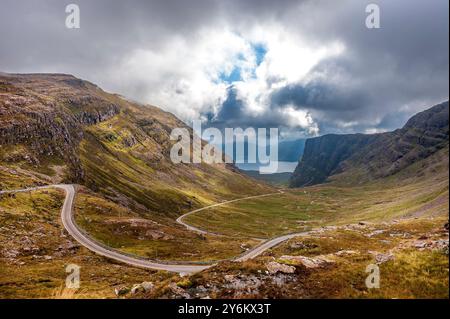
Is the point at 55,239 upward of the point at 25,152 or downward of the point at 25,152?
downward

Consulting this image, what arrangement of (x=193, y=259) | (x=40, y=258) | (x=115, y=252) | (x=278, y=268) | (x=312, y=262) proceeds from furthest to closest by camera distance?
(x=193, y=259), (x=115, y=252), (x=40, y=258), (x=312, y=262), (x=278, y=268)

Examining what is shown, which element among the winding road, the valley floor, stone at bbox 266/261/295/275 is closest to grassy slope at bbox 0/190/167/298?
the valley floor

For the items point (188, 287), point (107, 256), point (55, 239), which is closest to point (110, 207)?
point (55, 239)

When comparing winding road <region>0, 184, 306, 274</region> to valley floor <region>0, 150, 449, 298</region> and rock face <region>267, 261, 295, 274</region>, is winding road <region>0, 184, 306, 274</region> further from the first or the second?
rock face <region>267, 261, 295, 274</region>

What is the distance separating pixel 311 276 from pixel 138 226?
119 metres

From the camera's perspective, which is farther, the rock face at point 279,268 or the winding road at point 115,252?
the winding road at point 115,252

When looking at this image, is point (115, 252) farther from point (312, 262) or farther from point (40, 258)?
point (312, 262)

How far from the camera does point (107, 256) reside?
87938mm

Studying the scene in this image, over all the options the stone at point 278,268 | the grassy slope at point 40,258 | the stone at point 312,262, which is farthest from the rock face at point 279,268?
the grassy slope at point 40,258

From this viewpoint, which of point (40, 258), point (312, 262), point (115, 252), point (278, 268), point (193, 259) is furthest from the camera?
point (193, 259)

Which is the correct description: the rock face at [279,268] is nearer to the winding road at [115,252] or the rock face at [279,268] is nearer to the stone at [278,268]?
the stone at [278,268]

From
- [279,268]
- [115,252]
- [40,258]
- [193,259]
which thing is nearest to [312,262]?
[279,268]

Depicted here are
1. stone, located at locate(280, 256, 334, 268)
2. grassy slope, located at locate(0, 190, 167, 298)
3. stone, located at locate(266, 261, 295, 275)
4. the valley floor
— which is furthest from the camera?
grassy slope, located at locate(0, 190, 167, 298)
